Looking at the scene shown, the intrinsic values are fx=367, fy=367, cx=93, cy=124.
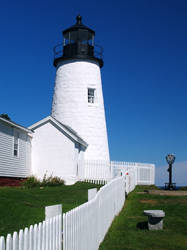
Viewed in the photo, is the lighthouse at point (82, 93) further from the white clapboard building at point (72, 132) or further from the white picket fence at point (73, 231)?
the white picket fence at point (73, 231)

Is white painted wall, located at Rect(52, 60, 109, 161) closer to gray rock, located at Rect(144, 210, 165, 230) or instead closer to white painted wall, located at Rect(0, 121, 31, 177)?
white painted wall, located at Rect(0, 121, 31, 177)

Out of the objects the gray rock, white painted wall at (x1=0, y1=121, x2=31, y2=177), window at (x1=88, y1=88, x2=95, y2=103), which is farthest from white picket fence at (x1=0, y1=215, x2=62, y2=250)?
window at (x1=88, y1=88, x2=95, y2=103)

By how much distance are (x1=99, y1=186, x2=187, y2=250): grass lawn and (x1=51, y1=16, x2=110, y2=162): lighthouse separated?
1092 centimetres

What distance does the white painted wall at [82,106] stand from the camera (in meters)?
26.2

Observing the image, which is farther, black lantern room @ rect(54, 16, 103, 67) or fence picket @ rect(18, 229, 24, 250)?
black lantern room @ rect(54, 16, 103, 67)

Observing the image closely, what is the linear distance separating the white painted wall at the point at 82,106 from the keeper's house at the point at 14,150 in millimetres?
3833

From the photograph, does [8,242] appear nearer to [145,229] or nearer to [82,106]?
[145,229]

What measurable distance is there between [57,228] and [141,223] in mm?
6805

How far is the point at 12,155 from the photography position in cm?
2081

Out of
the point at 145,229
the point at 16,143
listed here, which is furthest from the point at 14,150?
the point at 145,229

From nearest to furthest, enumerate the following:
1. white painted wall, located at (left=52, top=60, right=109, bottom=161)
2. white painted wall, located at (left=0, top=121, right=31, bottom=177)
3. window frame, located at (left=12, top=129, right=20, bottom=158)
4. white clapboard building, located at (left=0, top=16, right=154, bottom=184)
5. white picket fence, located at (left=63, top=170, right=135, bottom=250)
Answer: white picket fence, located at (left=63, top=170, right=135, bottom=250) → white painted wall, located at (left=0, top=121, right=31, bottom=177) → window frame, located at (left=12, top=129, right=20, bottom=158) → white clapboard building, located at (left=0, top=16, right=154, bottom=184) → white painted wall, located at (left=52, top=60, right=109, bottom=161)

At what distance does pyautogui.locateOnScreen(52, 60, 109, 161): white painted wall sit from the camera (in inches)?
1033

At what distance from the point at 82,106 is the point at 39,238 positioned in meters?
22.3

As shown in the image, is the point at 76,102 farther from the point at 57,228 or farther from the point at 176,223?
the point at 57,228
